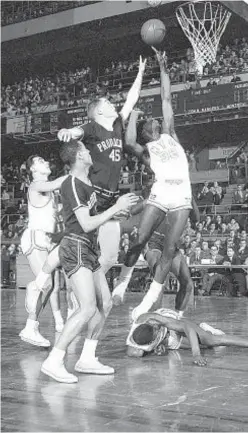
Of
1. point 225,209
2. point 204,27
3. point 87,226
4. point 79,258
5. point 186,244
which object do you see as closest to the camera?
point 87,226

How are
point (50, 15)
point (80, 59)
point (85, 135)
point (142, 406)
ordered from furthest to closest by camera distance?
point (80, 59) < point (50, 15) < point (85, 135) < point (142, 406)

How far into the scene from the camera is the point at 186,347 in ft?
19.3

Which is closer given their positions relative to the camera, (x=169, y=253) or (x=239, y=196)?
(x=169, y=253)

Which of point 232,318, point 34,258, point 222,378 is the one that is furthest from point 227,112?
point 222,378

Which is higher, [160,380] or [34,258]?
[34,258]

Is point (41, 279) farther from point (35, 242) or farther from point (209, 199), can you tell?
point (209, 199)

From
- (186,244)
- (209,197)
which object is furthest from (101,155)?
(209,197)

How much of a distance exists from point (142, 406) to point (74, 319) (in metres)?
0.97

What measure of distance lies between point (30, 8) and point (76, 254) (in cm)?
2293

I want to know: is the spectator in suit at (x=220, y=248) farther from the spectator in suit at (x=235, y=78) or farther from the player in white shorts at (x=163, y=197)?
the player in white shorts at (x=163, y=197)

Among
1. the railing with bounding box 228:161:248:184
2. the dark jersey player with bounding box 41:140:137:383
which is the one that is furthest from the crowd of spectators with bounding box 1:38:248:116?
the dark jersey player with bounding box 41:140:137:383

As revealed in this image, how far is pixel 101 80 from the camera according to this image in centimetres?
2548

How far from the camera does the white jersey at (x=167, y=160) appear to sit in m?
6.12

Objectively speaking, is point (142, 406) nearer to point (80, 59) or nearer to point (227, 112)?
point (227, 112)
